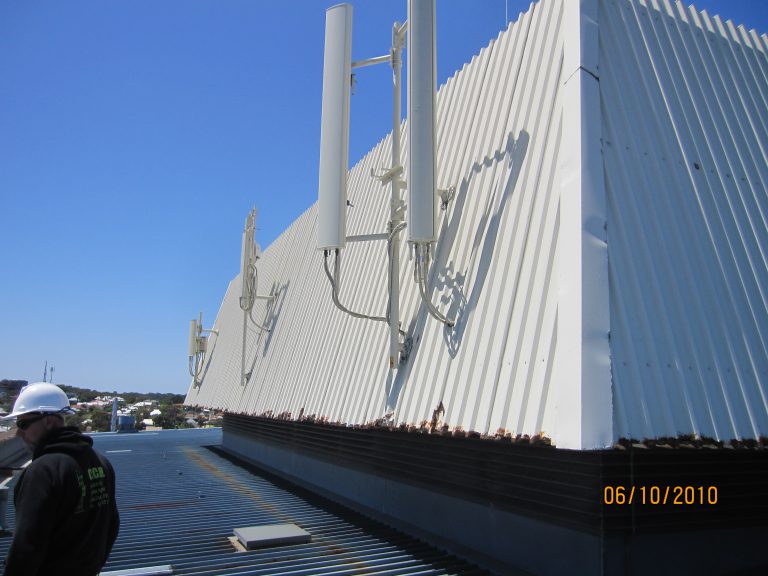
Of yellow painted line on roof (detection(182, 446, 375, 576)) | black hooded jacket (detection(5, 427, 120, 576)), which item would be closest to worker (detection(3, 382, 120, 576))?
black hooded jacket (detection(5, 427, 120, 576))

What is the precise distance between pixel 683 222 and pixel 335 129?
4.26 m

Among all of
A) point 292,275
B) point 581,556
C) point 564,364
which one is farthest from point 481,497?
point 292,275

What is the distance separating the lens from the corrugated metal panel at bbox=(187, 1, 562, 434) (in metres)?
5.25

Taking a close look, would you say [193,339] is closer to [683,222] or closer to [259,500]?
[259,500]

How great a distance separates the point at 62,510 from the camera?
3332 millimetres

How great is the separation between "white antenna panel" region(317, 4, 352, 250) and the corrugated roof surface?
339cm

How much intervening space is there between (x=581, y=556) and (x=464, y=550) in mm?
1553

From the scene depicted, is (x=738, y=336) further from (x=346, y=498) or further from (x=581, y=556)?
(x=346, y=498)

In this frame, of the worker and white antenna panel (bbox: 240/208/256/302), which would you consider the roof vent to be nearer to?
the worker

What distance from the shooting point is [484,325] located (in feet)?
19.2

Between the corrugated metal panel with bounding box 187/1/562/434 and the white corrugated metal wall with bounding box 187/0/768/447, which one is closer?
the white corrugated metal wall with bounding box 187/0/768/447
